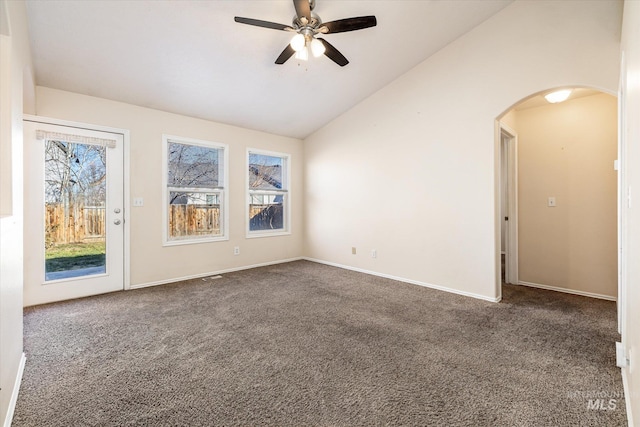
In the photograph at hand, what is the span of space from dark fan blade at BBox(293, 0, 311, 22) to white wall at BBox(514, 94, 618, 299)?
3339 millimetres

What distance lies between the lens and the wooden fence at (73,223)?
3.25 metres

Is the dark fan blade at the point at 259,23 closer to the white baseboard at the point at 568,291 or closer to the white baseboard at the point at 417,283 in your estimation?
the white baseboard at the point at 417,283

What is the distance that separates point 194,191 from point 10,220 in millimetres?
2818

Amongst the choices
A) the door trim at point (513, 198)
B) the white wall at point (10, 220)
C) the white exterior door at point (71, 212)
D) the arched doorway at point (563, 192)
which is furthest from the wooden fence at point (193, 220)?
the door trim at point (513, 198)

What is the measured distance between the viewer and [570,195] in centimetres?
364

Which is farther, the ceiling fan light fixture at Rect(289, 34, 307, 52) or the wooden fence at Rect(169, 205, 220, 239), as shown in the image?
the wooden fence at Rect(169, 205, 220, 239)

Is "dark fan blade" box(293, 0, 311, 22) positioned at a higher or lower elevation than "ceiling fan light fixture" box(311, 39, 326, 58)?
higher

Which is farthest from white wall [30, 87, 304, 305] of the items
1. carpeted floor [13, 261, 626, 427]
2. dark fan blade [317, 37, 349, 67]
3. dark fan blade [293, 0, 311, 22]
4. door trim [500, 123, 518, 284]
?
door trim [500, 123, 518, 284]

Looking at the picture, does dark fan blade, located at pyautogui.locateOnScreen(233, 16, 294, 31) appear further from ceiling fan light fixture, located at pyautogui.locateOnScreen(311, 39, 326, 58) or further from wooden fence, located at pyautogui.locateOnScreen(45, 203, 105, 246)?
wooden fence, located at pyautogui.locateOnScreen(45, 203, 105, 246)

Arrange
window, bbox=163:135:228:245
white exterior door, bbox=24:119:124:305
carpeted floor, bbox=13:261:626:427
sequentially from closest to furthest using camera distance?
carpeted floor, bbox=13:261:626:427 < white exterior door, bbox=24:119:124:305 < window, bbox=163:135:228:245

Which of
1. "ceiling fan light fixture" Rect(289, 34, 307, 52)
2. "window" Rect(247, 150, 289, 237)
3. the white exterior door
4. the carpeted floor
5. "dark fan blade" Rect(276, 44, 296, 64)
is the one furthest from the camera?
"window" Rect(247, 150, 289, 237)

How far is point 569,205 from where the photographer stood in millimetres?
3652

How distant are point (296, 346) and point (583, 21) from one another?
12.8ft

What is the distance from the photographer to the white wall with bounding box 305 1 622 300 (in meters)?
2.82
